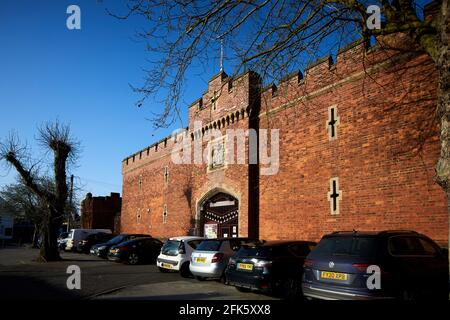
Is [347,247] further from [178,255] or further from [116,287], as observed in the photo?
[178,255]

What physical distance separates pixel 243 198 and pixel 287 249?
8.91 m

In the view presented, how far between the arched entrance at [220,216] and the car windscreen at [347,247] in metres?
11.7

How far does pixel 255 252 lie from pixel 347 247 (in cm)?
304

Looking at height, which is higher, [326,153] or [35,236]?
[326,153]

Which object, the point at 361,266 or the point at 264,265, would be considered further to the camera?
the point at 264,265

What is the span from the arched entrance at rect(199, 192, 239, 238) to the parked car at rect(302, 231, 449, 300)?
11928 millimetres

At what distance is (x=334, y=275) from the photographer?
7.75 metres

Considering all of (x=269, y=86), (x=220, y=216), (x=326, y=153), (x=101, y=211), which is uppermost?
(x=269, y=86)

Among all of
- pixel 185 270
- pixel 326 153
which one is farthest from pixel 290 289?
pixel 326 153

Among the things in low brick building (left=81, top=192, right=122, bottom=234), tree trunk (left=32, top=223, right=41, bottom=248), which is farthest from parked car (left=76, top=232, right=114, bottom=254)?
tree trunk (left=32, top=223, right=41, bottom=248)

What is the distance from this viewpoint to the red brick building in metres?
12.0

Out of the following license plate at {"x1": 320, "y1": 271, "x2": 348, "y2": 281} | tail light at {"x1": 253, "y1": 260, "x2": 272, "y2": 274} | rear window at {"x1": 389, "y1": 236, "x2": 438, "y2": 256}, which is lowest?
tail light at {"x1": 253, "y1": 260, "x2": 272, "y2": 274}

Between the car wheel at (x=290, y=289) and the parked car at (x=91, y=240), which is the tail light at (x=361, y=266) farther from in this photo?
the parked car at (x=91, y=240)

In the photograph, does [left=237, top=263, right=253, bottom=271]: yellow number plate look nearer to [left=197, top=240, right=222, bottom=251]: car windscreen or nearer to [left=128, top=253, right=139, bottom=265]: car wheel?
[left=197, top=240, right=222, bottom=251]: car windscreen
